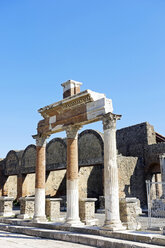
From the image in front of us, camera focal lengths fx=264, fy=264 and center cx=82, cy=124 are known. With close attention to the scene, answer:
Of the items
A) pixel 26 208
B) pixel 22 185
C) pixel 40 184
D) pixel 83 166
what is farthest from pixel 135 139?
pixel 40 184

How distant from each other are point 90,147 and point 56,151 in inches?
153

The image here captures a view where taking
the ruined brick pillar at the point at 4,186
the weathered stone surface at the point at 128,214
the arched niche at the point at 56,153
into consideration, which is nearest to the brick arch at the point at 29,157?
the arched niche at the point at 56,153

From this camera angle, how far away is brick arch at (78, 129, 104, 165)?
16.3m

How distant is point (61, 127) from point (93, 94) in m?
1.78

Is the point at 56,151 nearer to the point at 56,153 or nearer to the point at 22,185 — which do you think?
the point at 56,153

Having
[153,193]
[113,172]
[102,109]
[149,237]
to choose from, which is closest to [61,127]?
[102,109]

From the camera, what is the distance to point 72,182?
8.51 m

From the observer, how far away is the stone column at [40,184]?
9.52m

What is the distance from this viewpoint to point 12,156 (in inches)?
920

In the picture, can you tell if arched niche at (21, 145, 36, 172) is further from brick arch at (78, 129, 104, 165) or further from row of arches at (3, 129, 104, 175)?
brick arch at (78, 129, 104, 165)

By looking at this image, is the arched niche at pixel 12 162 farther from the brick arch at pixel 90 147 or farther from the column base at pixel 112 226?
the column base at pixel 112 226

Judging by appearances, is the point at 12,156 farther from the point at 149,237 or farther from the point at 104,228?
the point at 149,237

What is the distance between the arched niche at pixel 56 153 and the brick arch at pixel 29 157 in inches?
60.7

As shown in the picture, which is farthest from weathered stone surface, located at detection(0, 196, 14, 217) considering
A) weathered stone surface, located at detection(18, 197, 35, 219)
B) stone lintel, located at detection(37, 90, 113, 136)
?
stone lintel, located at detection(37, 90, 113, 136)
